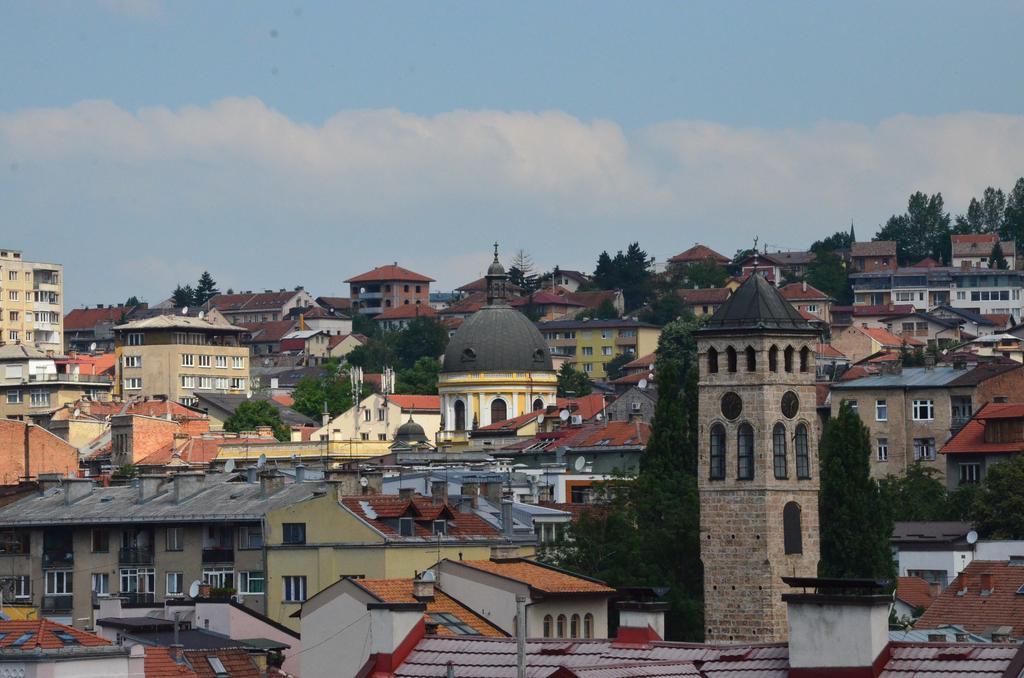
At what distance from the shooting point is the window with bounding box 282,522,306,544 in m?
66.7

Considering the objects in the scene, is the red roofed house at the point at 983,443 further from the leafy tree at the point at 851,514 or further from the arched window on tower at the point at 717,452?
the arched window on tower at the point at 717,452

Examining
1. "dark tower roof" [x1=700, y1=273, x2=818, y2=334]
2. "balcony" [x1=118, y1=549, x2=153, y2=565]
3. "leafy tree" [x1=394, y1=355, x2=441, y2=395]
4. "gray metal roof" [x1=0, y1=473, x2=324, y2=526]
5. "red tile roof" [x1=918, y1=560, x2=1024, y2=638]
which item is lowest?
"red tile roof" [x1=918, y1=560, x2=1024, y2=638]

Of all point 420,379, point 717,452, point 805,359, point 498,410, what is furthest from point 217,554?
point 420,379

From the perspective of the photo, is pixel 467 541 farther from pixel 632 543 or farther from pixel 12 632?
pixel 12 632

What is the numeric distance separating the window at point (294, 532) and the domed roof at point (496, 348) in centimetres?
7236

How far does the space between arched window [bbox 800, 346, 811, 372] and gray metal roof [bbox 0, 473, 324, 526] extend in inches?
481

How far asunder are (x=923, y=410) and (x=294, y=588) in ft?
138

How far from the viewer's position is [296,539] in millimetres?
66875

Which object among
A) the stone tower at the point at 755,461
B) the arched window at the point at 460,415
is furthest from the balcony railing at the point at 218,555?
the arched window at the point at 460,415

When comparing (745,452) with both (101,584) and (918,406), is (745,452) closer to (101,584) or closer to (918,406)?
(101,584)

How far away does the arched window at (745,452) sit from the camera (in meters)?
67.0

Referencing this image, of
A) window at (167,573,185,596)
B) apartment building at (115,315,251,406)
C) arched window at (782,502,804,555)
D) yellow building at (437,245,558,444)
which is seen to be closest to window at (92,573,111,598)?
window at (167,573,185,596)

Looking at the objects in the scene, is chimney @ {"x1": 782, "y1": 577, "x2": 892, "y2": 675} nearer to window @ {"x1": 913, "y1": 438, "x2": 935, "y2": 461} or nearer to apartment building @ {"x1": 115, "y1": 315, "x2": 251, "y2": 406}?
window @ {"x1": 913, "y1": 438, "x2": 935, "y2": 461}

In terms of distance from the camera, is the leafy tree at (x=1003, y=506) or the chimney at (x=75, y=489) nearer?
the chimney at (x=75, y=489)
